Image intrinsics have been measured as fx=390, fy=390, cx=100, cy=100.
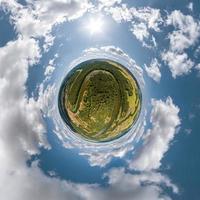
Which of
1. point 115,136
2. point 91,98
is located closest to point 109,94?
point 91,98

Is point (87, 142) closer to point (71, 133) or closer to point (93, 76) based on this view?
point (71, 133)

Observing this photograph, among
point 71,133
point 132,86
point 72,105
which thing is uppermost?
point 132,86

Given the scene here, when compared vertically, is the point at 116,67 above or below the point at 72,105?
above

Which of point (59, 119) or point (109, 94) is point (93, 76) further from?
point (59, 119)

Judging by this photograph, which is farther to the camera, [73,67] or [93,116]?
[93,116]

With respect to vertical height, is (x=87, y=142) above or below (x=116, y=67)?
below

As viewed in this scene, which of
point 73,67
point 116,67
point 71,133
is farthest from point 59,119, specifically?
point 116,67
